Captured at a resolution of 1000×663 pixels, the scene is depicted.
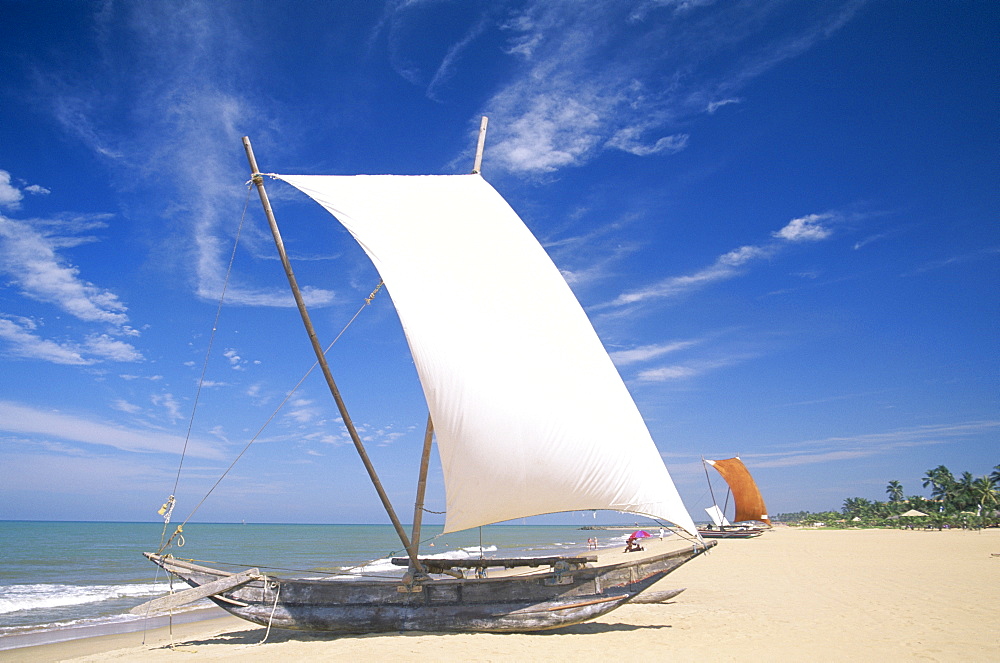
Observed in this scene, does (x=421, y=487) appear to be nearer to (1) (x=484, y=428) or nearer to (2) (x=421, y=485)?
(2) (x=421, y=485)

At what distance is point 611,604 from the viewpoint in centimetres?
Result: 917

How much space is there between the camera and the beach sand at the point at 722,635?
26.7 ft

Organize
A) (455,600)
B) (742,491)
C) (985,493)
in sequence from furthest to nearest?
(985,493) → (742,491) → (455,600)

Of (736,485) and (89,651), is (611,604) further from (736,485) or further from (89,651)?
(736,485)

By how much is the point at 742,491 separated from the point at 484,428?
42.1 m

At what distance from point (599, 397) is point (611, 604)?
3.27 metres

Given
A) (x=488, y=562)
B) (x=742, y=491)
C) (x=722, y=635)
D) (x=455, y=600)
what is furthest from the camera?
(x=742, y=491)

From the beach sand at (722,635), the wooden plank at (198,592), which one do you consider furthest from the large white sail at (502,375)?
the wooden plank at (198,592)

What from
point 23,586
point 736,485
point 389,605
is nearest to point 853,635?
point 389,605

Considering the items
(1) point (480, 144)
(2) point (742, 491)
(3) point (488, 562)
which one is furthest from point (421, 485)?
(2) point (742, 491)

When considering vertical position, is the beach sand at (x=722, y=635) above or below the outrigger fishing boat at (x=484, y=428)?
below

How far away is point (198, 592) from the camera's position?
31.0ft

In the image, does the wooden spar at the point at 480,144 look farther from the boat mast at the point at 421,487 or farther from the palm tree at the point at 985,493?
the palm tree at the point at 985,493

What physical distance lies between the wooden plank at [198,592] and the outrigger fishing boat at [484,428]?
0.09 ft
